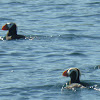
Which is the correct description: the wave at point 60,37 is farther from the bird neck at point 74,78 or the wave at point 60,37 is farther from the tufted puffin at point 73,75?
the bird neck at point 74,78

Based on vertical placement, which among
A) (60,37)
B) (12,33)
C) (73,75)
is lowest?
(73,75)

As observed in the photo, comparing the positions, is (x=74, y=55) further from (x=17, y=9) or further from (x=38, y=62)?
(x=17, y=9)

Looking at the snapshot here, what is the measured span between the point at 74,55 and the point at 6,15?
11127mm

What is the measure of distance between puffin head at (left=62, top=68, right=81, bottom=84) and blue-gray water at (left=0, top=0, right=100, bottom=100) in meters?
0.33

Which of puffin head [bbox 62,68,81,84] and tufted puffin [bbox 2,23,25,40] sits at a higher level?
tufted puffin [bbox 2,23,25,40]

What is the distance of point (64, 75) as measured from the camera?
18891mm

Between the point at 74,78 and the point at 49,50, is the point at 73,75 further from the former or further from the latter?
the point at 49,50

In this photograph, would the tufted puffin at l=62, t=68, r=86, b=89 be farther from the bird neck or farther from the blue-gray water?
the blue-gray water

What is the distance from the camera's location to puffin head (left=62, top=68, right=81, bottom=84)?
1880 cm

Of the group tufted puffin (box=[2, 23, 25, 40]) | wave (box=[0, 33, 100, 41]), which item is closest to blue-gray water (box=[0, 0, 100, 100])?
wave (box=[0, 33, 100, 41])

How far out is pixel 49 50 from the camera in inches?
927

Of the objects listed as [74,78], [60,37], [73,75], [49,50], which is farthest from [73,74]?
[60,37]

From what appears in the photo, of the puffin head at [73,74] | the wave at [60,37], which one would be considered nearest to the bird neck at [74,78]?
the puffin head at [73,74]

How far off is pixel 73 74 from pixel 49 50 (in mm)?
4880
